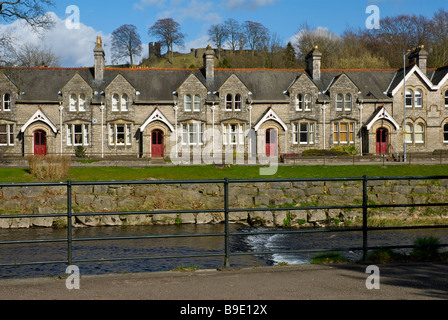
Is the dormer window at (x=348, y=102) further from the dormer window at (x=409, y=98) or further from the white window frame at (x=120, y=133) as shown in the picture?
the white window frame at (x=120, y=133)

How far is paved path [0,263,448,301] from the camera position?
6188mm

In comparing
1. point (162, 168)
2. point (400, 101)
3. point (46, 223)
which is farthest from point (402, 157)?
point (46, 223)

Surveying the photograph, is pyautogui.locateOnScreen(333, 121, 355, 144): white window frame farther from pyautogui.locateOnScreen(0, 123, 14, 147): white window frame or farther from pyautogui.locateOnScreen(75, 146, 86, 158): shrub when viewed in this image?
pyautogui.locateOnScreen(0, 123, 14, 147): white window frame

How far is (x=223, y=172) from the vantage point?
30.3 meters

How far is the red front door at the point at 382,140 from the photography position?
45281 mm

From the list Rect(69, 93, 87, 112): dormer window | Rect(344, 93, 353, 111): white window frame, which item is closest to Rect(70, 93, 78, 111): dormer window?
Rect(69, 93, 87, 112): dormer window

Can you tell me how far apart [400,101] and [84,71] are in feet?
101

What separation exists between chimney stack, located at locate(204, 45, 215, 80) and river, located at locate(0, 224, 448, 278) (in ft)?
84.5

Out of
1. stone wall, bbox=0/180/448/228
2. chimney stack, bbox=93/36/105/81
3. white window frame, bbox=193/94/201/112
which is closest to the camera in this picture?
stone wall, bbox=0/180/448/228

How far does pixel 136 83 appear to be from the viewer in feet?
148

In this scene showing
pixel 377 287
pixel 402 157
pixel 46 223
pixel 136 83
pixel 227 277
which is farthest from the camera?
pixel 136 83

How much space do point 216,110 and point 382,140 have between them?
16173 mm

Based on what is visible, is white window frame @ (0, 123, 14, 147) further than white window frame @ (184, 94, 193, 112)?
No

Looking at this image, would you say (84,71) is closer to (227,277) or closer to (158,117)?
(158,117)
